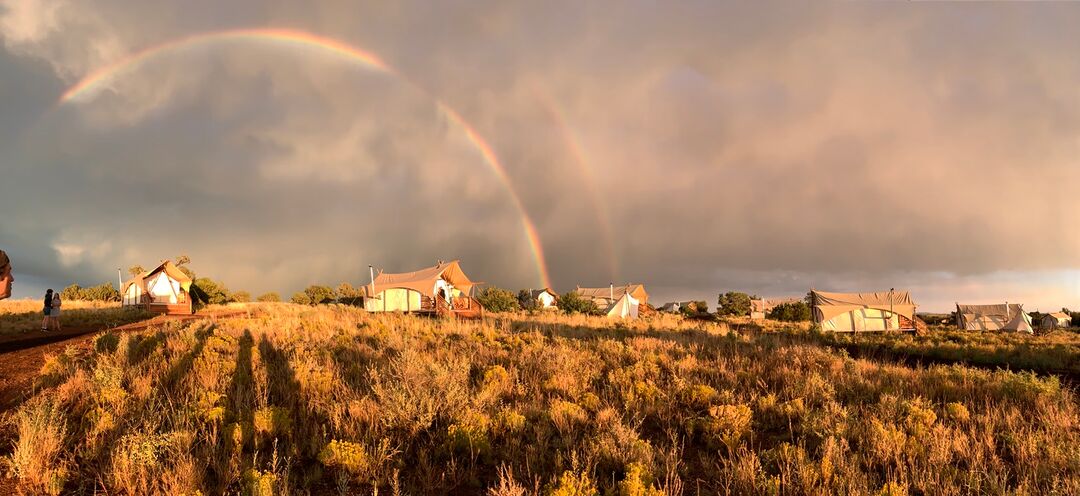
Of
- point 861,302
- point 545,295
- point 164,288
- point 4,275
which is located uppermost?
point 164,288

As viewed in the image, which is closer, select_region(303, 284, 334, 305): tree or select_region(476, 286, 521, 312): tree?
select_region(476, 286, 521, 312): tree

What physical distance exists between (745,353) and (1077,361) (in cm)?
1521

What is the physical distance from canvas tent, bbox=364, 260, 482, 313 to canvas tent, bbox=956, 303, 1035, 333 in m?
49.8

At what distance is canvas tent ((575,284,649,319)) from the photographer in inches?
1626

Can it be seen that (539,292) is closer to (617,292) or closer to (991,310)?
(617,292)

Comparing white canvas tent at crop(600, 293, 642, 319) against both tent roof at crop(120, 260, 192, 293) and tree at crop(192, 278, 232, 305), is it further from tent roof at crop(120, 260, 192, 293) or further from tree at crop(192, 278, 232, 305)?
tree at crop(192, 278, 232, 305)

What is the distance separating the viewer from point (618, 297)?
7531 centimetres

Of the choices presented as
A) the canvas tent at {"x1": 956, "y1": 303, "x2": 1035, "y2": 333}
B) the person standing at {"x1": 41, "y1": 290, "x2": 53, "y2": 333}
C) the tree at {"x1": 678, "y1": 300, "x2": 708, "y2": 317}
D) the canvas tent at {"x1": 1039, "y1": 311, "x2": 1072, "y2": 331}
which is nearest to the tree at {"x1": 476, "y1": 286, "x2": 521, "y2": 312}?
the person standing at {"x1": 41, "y1": 290, "x2": 53, "y2": 333}

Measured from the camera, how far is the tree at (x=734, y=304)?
7598cm

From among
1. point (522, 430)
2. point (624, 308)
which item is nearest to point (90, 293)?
point (624, 308)

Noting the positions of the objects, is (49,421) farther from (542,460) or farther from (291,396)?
(542,460)

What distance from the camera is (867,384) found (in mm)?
8344

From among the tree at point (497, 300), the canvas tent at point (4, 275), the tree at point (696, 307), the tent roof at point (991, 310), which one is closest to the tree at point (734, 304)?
the tree at point (696, 307)

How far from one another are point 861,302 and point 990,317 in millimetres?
23159
